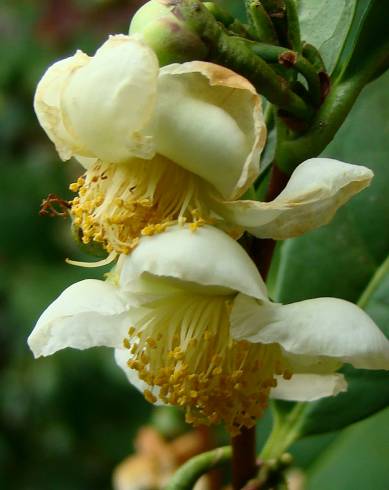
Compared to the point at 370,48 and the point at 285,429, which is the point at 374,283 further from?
the point at 370,48

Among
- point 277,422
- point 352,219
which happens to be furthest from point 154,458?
point 352,219

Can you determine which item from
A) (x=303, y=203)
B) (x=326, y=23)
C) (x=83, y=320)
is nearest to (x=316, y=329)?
(x=303, y=203)

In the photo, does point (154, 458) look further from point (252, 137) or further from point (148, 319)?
point (252, 137)

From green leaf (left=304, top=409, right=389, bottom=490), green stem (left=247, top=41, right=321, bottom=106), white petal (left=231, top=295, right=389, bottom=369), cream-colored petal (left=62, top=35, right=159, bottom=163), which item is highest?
green stem (left=247, top=41, right=321, bottom=106)

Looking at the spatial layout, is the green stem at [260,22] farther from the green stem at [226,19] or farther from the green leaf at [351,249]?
the green leaf at [351,249]

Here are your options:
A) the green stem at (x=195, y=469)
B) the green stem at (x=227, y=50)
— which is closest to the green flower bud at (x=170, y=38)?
the green stem at (x=227, y=50)

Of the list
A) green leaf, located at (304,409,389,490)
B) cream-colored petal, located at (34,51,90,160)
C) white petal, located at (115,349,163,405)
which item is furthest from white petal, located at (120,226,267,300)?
green leaf, located at (304,409,389,490)

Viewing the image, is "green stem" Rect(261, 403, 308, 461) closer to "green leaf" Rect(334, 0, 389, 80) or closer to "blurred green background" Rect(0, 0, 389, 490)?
"green leaf" Rect(334, 0, 389, 80)

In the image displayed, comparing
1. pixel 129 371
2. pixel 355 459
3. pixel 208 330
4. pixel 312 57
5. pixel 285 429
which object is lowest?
pixel 355 459
